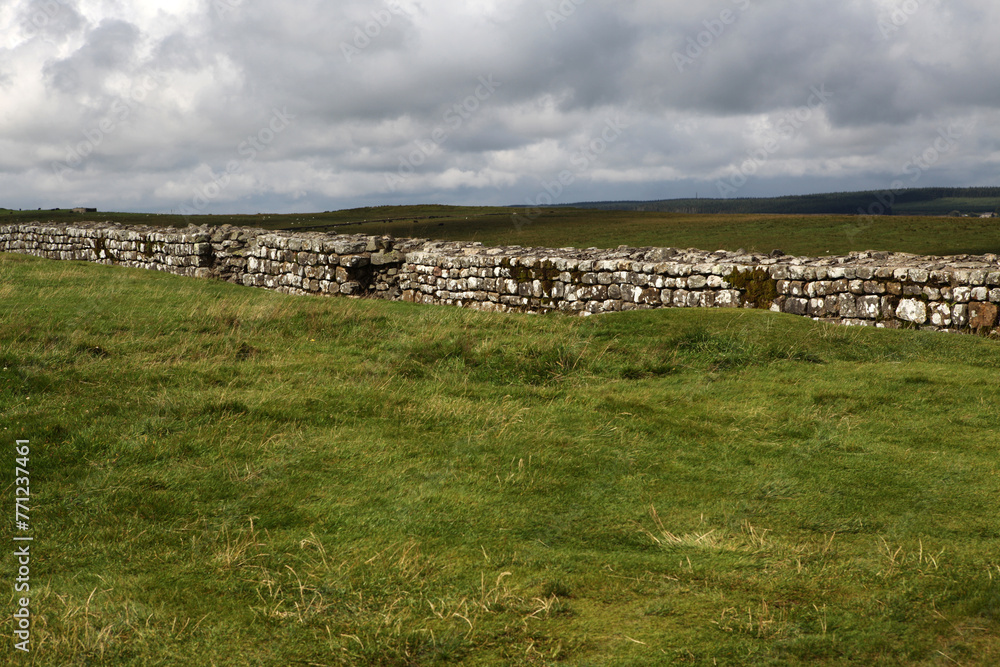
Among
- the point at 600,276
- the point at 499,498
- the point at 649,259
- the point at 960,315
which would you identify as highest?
the point at 649,259

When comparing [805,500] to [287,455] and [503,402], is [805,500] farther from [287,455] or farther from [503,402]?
[287,455]

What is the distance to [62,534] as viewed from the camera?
525 centimetres

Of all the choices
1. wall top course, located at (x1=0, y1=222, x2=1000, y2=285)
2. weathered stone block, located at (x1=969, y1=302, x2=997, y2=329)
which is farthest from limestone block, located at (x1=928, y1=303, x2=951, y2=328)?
wall top course, located at (x1=0, y1=222, x2=1000, y2=285)

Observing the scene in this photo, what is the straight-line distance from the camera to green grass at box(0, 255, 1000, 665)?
4082 millimetres

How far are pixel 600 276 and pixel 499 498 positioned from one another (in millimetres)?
9910

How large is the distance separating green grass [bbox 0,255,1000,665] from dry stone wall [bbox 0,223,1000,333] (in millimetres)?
2000

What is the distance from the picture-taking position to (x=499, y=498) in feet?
19.4

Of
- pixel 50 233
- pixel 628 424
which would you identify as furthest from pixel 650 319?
pixel 50 233

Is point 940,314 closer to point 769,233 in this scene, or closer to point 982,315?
point 982,315

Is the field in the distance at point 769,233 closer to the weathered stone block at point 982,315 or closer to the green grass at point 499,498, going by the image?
the weathered stone block at point 982,315

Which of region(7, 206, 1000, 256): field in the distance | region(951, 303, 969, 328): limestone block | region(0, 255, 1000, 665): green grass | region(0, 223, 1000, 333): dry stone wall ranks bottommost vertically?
region(0, 255, 1000, 665): green grass

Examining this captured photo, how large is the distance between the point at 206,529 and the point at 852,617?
4.06 meters

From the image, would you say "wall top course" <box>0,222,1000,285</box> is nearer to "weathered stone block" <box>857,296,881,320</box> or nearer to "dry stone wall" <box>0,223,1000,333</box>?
"dry stone wall" <box>0,223,1000,333</box>

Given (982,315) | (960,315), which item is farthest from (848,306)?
(982,315)
